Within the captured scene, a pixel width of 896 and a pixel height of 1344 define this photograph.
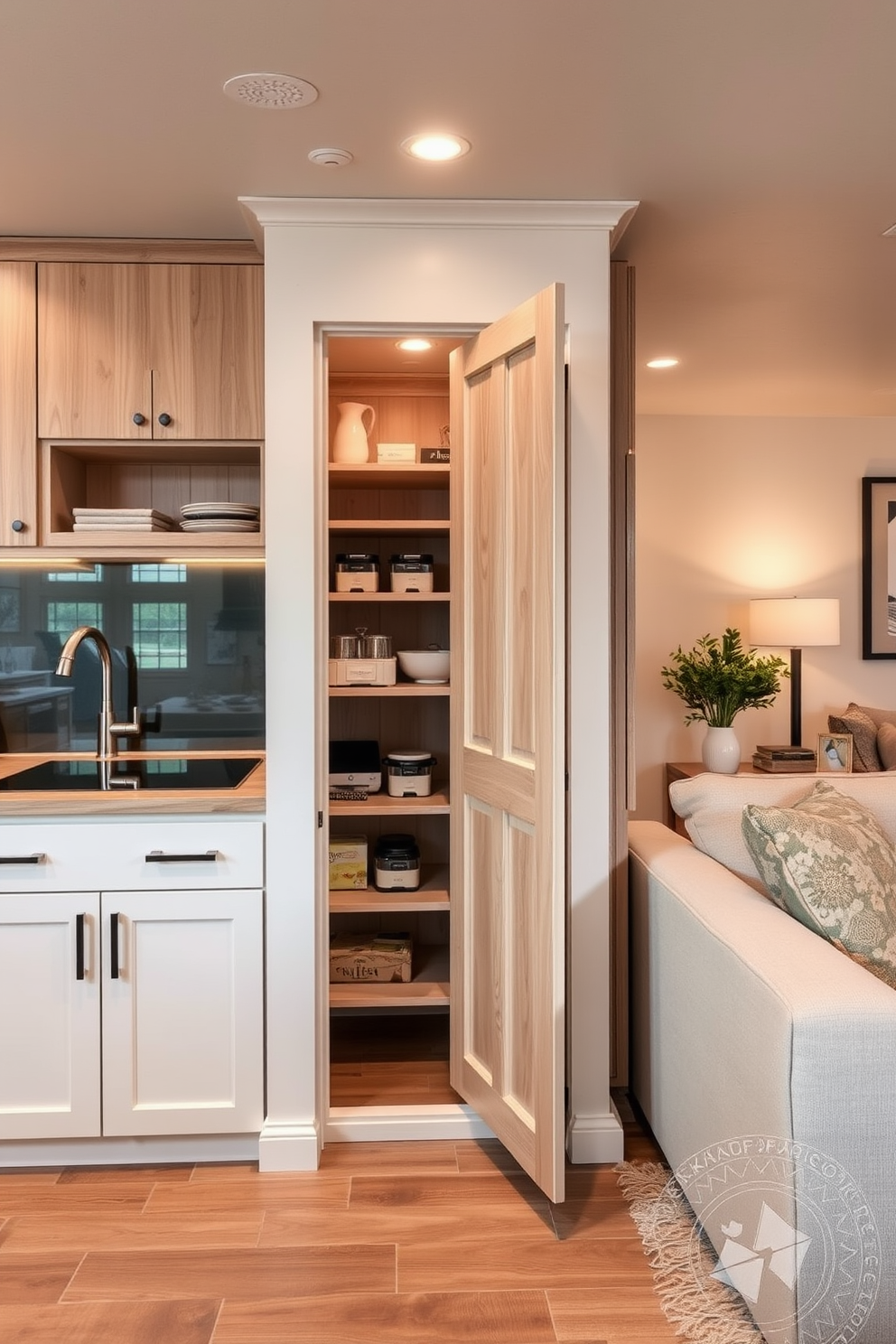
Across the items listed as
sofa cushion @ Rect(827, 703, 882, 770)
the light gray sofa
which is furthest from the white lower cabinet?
sofa cushion @ Rect(827, 703, 882, 770)

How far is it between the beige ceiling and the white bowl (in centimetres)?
134

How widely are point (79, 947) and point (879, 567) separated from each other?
462 cm

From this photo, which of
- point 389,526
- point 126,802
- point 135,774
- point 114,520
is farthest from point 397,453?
point 126,802

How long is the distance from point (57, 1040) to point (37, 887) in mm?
390

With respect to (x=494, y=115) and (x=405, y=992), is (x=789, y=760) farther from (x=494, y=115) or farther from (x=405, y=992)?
(x=494, y=115)

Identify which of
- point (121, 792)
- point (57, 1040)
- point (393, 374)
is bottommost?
point (57, 1040)

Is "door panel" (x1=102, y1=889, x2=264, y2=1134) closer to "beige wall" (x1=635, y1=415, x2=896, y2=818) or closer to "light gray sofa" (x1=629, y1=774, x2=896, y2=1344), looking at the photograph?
"light gray sofa" (x1=629, y1=774, x2=896, y2=1344)

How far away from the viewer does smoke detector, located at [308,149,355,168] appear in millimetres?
2285

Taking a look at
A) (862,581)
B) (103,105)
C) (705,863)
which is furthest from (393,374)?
(862,581)

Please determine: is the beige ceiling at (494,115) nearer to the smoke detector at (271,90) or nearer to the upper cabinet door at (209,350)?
the smoke detector at (271,90)

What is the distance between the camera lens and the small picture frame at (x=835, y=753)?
14.8 feet

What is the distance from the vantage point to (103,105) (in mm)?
2082

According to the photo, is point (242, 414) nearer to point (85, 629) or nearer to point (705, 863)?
point (85, 629)

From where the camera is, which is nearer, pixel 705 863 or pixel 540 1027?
pixel 540 1027
